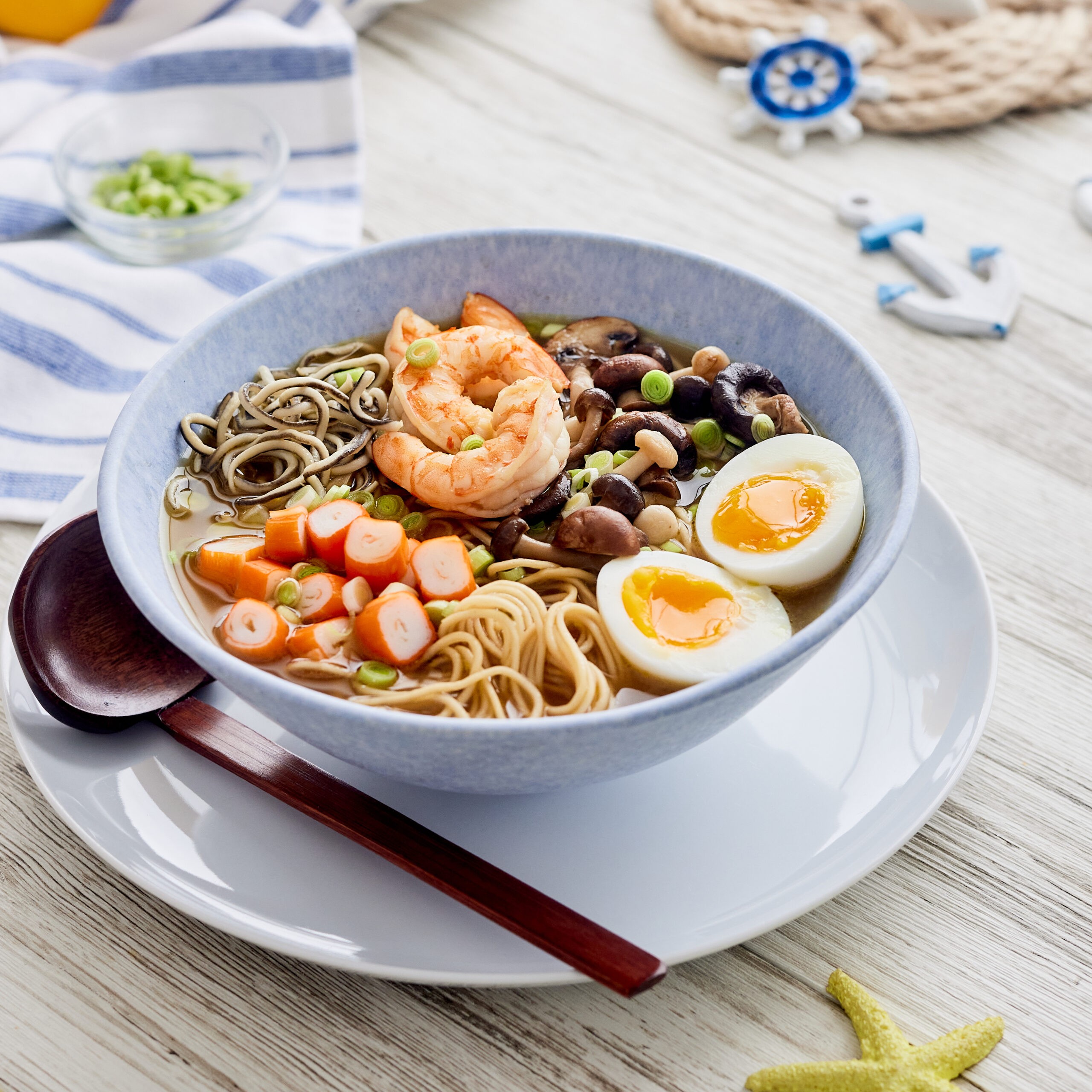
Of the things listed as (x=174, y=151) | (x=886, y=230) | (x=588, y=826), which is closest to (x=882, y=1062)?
(x=588, y=826)

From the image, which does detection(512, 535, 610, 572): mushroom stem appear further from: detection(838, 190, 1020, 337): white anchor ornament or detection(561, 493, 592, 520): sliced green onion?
detection(838, 190, 1020, 337): white anchor ornament

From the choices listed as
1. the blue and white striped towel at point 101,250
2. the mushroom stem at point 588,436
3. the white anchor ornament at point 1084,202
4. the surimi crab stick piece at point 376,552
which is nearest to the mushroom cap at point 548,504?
the mushroom stem at point 588,436

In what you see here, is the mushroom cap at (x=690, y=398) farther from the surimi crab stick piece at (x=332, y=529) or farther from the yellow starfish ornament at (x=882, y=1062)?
the yellow starfish ornament at (x=882, y=1062)

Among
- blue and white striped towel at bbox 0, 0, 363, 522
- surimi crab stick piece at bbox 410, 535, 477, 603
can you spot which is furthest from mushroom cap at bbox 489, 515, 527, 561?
blue and white striped towel at bbox 0, 0, 363, 522

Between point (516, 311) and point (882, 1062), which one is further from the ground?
point (516, 311)

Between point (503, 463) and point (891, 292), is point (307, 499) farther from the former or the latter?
point (891, 292)
